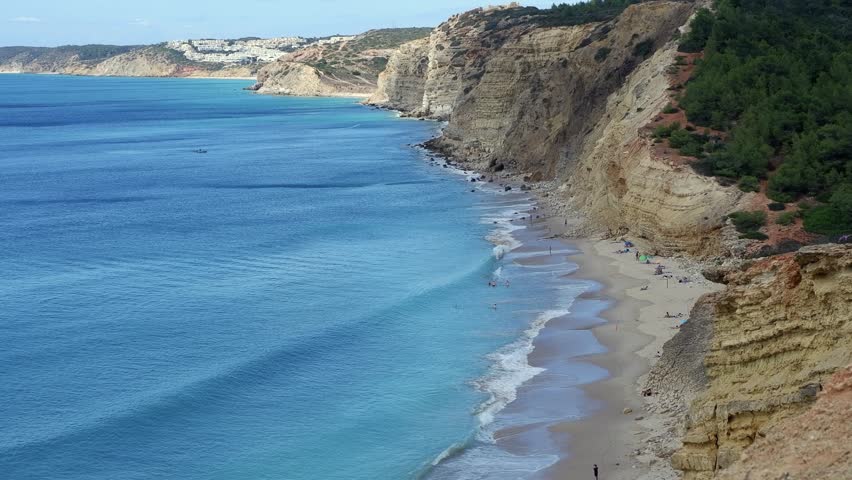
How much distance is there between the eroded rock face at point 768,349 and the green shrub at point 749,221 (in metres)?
24.0

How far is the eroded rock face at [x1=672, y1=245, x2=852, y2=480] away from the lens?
15.9m

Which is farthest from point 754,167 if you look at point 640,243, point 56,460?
point 56,460

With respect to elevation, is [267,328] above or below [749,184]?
below

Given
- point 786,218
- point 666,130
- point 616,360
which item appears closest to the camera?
point 616,360

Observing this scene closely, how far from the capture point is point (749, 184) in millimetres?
44875

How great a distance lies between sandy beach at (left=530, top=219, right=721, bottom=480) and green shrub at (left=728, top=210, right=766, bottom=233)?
102 inches

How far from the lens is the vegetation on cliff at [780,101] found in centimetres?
4431

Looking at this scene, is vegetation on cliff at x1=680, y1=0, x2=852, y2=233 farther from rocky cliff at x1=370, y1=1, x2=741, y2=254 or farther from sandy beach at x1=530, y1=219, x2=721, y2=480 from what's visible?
sandy beach at x1=530, y1=219, x2=721, y2=480

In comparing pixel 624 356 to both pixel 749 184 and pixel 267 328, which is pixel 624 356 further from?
pixel 749 184

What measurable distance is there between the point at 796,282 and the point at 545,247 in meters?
34.3

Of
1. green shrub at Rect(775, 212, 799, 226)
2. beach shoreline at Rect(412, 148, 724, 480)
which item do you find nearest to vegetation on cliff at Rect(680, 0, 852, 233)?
green shrub at Rect(775, 212, 799, 226)

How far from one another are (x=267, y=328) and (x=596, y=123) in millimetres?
37155

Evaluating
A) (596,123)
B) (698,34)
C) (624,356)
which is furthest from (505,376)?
(596,123)

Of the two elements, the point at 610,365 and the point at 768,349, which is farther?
the point at 610,365
